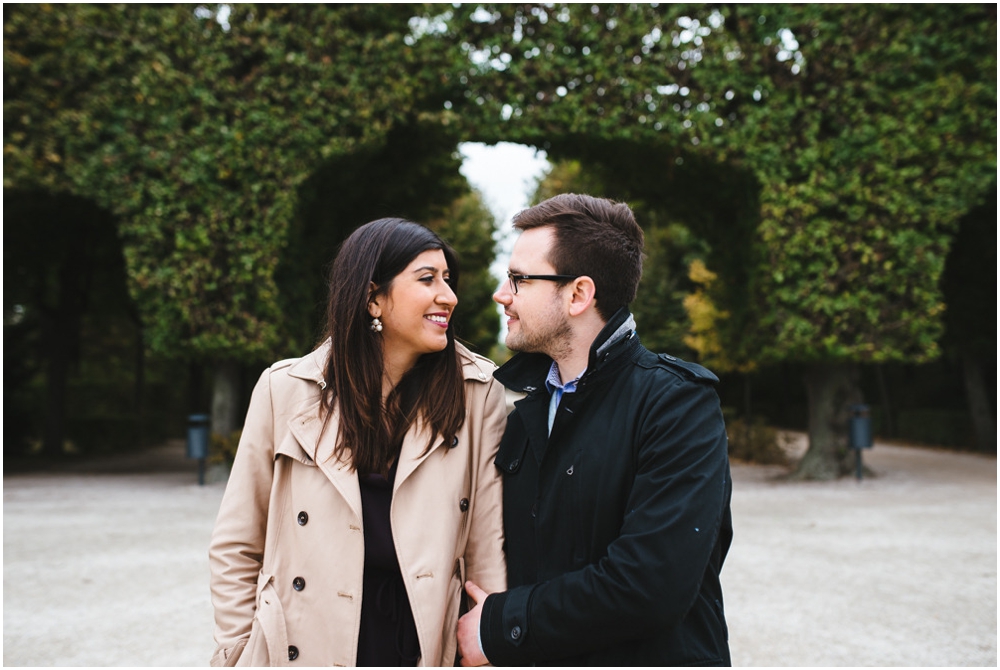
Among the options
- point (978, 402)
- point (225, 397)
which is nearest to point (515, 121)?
point (225, 397)

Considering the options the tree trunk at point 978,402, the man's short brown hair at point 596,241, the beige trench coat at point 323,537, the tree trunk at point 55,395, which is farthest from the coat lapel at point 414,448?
the tree trunk at point 978,402

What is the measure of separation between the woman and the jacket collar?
12 centimetres

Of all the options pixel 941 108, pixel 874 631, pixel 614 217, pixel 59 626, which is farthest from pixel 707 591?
pixel 941 108

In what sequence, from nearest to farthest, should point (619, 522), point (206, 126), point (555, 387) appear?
point (619, 522), point (555, 387), point (206, 126)

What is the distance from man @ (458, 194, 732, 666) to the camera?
165cm

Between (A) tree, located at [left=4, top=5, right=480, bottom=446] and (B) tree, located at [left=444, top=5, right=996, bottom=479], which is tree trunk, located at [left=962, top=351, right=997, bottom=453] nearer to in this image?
(B) tree, located at [left=444, top=5, right=996, bottom=479]

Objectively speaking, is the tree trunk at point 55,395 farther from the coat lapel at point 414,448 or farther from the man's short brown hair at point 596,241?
the man's short brown hair at point 596,241

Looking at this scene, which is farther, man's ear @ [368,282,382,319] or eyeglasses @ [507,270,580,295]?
man's ear @ [368,282,382,319]

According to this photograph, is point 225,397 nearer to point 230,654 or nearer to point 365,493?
point 230,654

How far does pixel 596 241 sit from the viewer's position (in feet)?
6.56

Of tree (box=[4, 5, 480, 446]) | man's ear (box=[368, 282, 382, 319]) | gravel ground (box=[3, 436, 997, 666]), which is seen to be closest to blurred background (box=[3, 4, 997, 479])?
tree (box=[4, 5, 480, 446])

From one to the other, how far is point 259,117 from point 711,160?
6459 mm

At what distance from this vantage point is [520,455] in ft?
6.67

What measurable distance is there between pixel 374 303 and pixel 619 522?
3.23 ft
